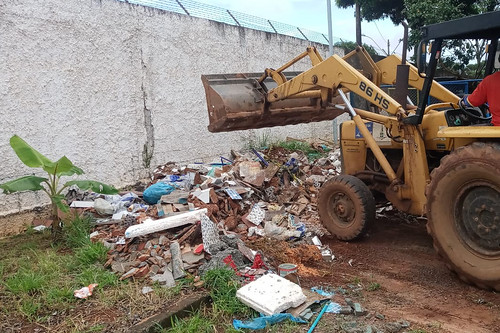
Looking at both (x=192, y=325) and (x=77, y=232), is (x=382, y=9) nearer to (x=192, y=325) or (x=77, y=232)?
(x=77, y=232)

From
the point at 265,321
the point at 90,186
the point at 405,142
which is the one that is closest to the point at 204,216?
the point at 90,186

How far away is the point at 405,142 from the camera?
510cm

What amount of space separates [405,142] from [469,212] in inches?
47.9

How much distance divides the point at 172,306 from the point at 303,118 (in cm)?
434

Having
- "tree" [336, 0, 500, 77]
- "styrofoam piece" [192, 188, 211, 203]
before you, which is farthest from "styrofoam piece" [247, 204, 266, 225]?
"tree" [336, 0, 500, 77]

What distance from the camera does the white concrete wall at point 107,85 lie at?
255 inches

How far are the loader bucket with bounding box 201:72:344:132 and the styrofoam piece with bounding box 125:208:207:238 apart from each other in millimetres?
1834

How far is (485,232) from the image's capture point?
402 cm

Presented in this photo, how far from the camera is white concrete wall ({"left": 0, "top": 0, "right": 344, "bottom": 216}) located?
6.48m

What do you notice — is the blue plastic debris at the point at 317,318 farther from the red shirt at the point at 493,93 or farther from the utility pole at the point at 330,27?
the utility pole at the point at 330,27

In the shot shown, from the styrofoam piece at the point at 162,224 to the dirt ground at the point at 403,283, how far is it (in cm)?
106

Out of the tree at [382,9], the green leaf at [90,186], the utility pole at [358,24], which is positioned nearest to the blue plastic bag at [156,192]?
the green leaf at [90,186]

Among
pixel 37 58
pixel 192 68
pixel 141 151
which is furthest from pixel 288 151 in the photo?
pixel 37 58

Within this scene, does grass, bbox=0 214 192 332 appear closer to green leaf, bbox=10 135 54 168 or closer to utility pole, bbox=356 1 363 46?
green leaf, bbox=10 135 54 168
